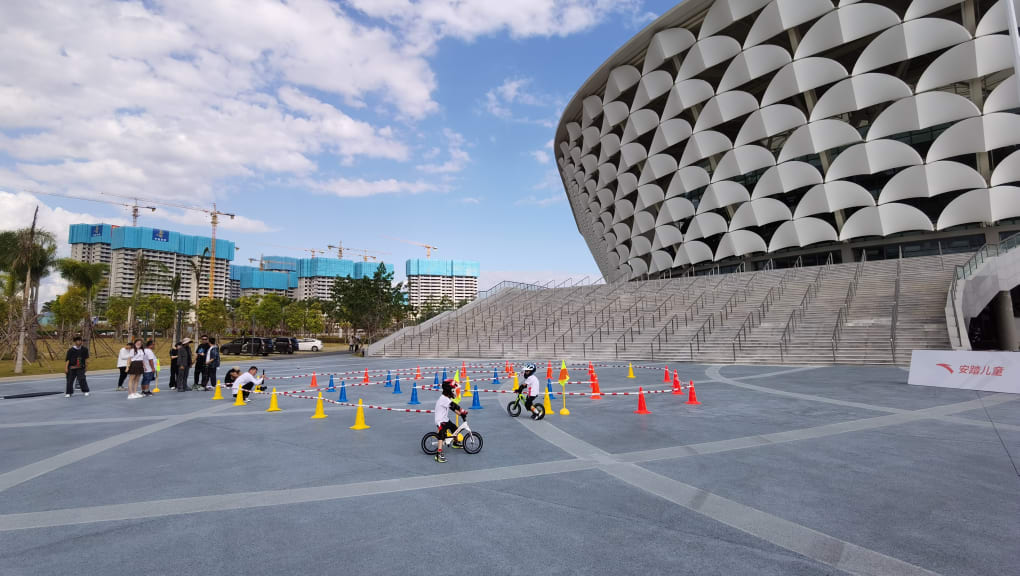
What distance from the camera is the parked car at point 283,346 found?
148 ft

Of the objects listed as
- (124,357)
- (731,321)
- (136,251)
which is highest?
(136,251)

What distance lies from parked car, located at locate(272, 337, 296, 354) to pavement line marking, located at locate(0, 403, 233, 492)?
36.9 meters

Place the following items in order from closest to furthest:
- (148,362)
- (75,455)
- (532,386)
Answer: (75,455), (532,386), (148,362)

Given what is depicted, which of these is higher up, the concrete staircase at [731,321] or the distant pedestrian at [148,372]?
the concrete staircase at [731,321]

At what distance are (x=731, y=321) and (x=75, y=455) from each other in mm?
28456

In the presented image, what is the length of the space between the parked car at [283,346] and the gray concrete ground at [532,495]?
118ft

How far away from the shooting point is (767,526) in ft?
15.2

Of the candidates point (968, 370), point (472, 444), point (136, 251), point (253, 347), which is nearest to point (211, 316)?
point (253, 347)

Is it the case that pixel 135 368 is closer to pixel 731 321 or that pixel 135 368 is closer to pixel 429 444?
pixel 429 444

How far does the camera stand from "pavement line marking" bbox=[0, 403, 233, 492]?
6512mm

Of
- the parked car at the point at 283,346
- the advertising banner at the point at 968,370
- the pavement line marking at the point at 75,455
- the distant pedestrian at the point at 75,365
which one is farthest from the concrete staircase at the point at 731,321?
the pavement line marking at the point at 75,455

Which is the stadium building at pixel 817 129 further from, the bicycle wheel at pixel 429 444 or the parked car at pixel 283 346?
the bicycle wheel at pixel 429 444

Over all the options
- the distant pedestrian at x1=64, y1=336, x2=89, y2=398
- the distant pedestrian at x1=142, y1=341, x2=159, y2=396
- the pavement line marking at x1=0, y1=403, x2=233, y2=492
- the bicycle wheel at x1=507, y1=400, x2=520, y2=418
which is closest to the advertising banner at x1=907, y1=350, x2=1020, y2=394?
the bicycle wheel at x1=507, y1=400, x2=520, y2=418

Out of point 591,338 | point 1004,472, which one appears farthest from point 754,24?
point 1004,472
